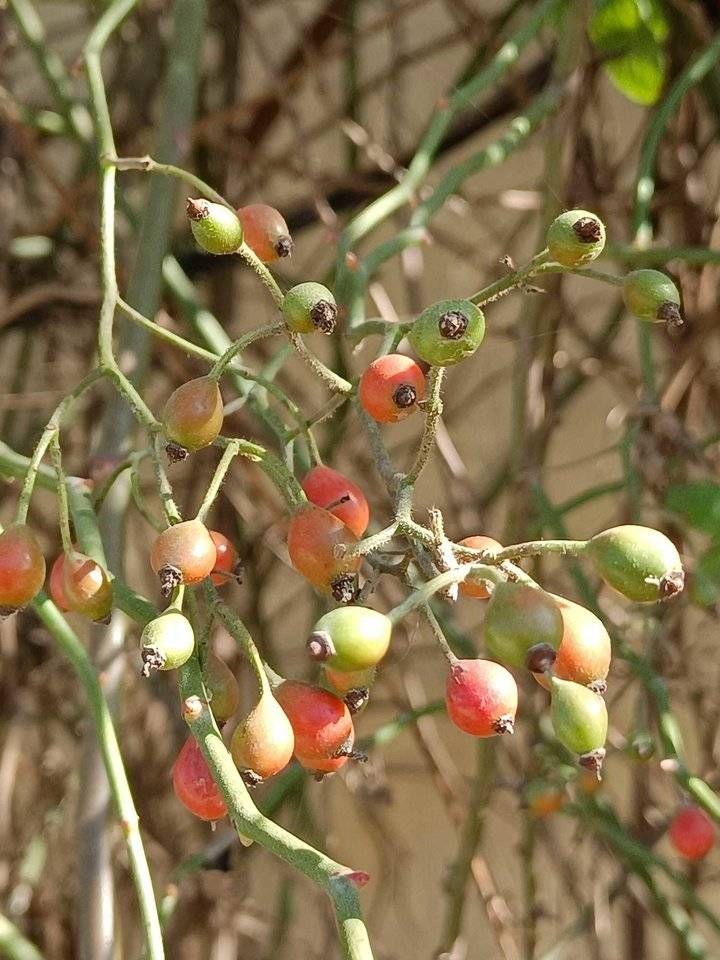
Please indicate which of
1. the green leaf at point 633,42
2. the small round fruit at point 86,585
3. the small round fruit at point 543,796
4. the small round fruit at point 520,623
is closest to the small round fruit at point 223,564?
the small round fruit at point 86,585

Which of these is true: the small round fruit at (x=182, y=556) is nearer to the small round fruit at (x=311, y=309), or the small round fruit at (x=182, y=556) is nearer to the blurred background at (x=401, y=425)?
the small round fruit at (x=311, y=309)

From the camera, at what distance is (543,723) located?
108 cm

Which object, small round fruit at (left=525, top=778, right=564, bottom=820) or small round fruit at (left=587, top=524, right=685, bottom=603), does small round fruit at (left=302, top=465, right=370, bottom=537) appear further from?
small round fruit at (left=525, top=778, right=564, bottom=820)

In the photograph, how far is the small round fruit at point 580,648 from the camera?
454mm

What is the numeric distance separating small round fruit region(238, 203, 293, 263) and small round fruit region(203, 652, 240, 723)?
22 cm

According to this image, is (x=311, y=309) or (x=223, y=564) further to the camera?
(x=223, y=564)

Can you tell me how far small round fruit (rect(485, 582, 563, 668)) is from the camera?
0.42m

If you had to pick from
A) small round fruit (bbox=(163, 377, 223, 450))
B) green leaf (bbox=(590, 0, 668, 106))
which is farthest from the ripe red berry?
green leaf (bbox=(590, 0, 668, 106))

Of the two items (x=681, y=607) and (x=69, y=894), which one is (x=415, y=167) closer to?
(x=681, y=607)

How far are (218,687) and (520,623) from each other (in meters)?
0.15

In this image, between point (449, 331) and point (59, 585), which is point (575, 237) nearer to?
point (449, 331)

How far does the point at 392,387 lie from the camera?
0.51 meters

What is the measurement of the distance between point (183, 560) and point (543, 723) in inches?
26.1

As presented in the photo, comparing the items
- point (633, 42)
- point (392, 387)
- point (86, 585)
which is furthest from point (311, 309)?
point (633, 42)
